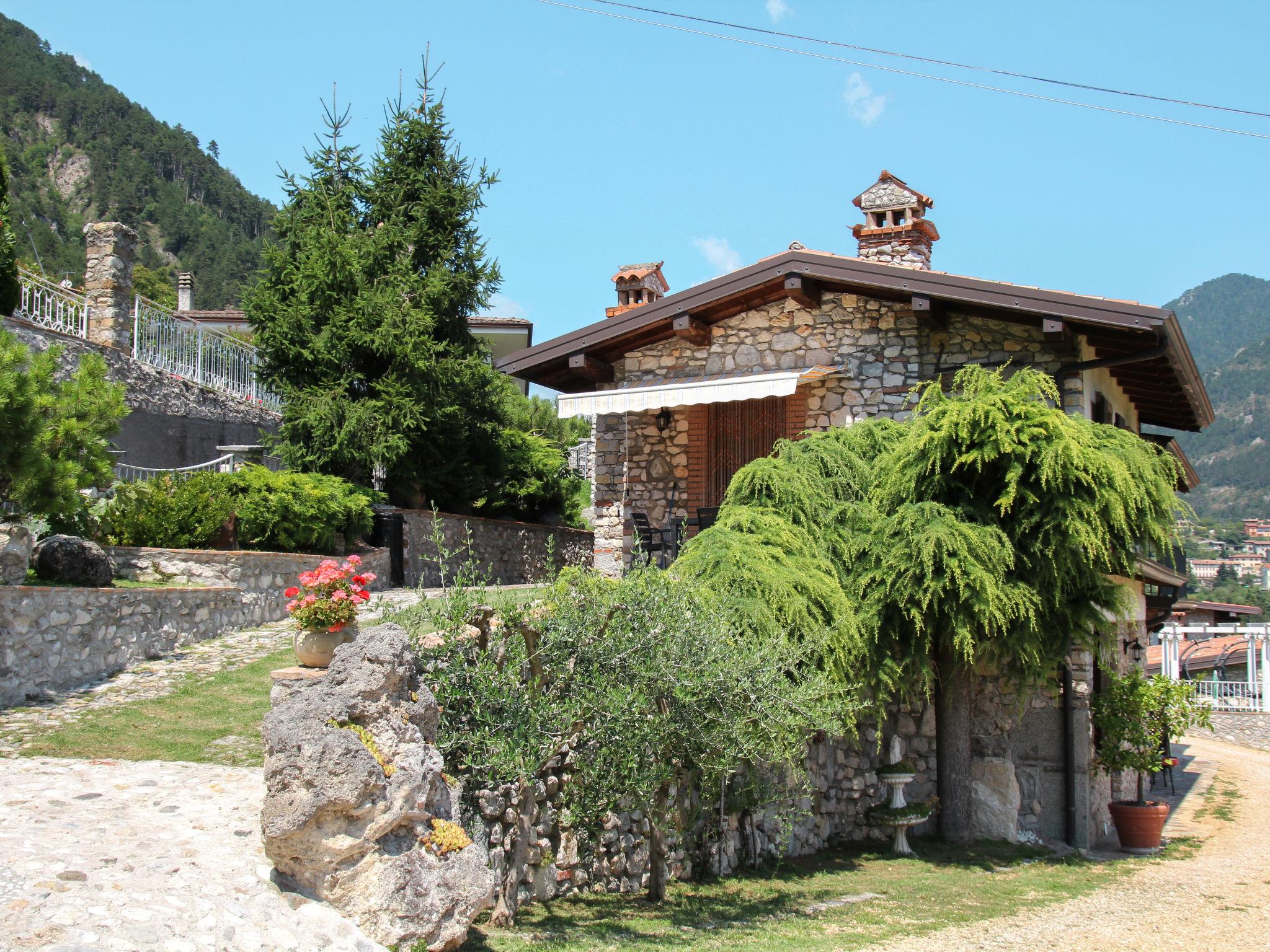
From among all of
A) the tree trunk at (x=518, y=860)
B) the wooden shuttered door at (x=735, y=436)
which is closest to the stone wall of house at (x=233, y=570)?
the wooden shuttered door at (x=735, y=436)

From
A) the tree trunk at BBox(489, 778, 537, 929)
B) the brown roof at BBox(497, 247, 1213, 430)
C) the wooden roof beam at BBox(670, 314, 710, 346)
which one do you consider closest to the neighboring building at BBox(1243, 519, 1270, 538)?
the brown roof at BBox(497, 247, 1213, 430)

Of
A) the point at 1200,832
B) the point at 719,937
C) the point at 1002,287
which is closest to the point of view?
the point at 719,937

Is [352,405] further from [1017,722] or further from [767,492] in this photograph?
[1017,722]

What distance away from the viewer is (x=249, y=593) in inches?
571

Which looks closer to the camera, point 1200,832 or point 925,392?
point 925,392

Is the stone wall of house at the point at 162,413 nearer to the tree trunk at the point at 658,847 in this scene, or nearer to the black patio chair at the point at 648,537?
the black patio chair at the point at 648,537

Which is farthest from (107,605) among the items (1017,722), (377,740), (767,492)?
(1017,722)

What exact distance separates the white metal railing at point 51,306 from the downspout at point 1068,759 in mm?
17723

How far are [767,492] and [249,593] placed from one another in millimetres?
6856

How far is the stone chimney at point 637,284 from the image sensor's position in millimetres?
21000

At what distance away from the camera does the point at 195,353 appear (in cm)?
2372

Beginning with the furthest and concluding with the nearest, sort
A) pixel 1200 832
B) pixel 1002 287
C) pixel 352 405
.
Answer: pixel 352 405, pixel 1200 832, pixel 1002 287

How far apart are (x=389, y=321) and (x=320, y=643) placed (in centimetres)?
1077

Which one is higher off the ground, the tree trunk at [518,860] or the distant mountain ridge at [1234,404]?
the distant mountain ridge at [1234,404]
